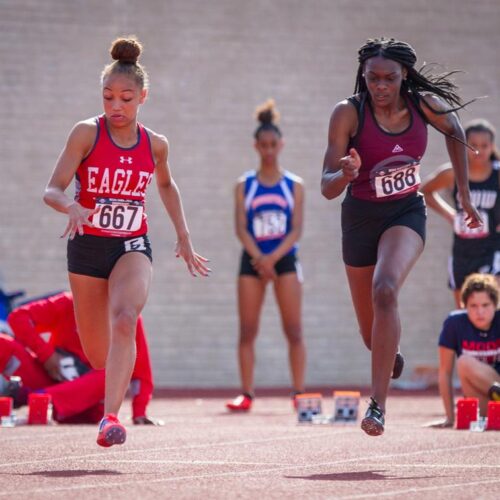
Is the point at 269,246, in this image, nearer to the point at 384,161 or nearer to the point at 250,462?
the point at 384,161

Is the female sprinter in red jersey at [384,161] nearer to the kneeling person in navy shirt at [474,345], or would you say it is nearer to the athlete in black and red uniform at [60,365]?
the kneeling person in navy shirt at [474,345]

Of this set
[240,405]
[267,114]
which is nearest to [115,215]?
[240,405]

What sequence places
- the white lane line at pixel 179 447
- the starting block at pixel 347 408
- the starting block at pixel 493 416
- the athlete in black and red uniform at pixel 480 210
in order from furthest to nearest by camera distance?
the athlete in black and red uniform at pixel 480 210
the starting block at pixel 347 408
the starting block at pixel 493 416
the white lane line at pixel 179 447

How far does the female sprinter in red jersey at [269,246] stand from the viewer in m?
10.9

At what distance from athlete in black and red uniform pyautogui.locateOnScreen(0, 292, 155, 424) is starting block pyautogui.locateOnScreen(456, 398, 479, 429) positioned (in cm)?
218

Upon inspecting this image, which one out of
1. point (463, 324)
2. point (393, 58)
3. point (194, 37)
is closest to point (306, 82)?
point (194, 37)

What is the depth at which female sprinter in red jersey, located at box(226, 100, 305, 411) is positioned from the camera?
10.9m

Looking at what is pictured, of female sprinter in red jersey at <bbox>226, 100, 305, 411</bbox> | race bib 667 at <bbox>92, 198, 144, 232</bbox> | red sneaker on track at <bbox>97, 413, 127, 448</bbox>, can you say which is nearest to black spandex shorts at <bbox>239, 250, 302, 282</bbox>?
female sprinter in red jersey at <bbox>226, 100, 305, 411</bbox>

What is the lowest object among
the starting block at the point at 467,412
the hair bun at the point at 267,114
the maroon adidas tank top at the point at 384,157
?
the starting block at the point at 467,412

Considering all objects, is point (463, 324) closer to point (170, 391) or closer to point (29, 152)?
point (170, 391)

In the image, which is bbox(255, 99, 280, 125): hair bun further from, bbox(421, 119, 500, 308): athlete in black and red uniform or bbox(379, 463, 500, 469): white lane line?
bbox(379, 463, 500, 469): white lane line

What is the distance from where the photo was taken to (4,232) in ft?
45.1

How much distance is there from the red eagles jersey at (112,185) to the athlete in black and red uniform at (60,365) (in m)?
2.61

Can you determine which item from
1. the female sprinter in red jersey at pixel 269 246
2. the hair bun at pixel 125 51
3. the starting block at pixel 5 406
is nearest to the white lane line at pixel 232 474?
the hair bun at pixel 125 51
